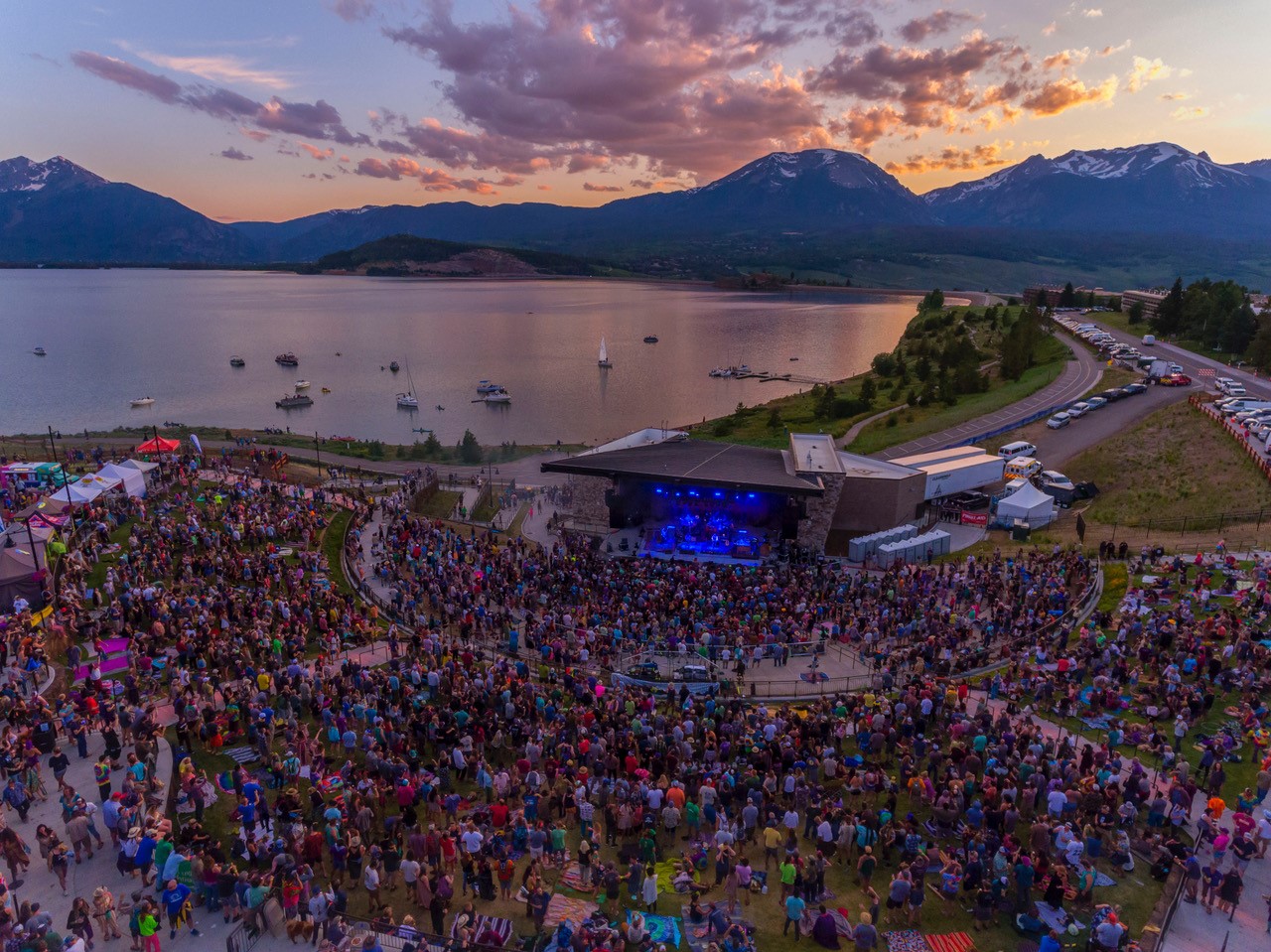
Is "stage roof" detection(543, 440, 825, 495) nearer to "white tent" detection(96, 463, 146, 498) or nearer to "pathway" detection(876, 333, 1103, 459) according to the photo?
"white tent" detection(96, 463, 146, 498)

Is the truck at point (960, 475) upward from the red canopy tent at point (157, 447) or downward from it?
downward

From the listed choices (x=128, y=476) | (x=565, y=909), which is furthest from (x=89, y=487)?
(x=565, y=909)

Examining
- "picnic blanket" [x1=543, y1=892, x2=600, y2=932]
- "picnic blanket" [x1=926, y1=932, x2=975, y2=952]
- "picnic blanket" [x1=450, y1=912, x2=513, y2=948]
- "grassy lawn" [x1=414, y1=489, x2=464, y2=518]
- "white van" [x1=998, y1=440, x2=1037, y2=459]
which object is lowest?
"grassy lawn" [x1=414, y1=489, x2=464, y2=518]

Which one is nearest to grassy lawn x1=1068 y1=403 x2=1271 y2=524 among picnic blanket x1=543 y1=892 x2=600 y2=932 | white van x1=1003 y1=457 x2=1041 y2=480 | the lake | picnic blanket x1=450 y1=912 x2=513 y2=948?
white van x1=1003 y1=457 x2=1041 y2=480

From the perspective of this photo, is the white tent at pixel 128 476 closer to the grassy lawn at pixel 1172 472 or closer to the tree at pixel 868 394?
the grassy lawn at pixel 1172 472

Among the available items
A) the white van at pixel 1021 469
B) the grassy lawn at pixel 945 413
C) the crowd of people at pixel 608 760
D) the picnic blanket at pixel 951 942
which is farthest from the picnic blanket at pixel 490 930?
the grassy lawn at pixel 945 413

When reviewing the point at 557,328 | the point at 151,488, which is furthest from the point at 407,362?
the point at 151,488

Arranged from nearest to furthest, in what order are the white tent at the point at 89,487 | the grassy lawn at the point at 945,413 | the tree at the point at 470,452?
the white tent at the point at 89,487, the tree at the point at 470,452, the grassy lawn at the point at 945,413

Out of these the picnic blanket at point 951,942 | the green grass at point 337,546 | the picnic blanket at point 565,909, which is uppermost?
the picnic blanket at point 565,909
